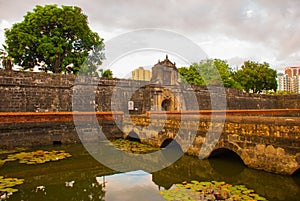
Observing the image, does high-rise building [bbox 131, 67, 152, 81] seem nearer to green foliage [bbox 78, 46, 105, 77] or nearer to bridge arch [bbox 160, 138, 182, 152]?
green foliage [bbox 78, 46, 105, 77]

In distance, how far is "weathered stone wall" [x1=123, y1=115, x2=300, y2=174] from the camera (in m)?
4.68

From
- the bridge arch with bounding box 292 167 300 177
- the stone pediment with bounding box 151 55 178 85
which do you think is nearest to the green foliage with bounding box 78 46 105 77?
the stone pediment with bounding box 151 55 178 85

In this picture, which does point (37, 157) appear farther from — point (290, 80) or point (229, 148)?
point (290, 80)

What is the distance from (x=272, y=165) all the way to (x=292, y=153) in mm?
513

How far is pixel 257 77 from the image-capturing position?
3128cm

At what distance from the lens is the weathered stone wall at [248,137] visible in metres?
4.68

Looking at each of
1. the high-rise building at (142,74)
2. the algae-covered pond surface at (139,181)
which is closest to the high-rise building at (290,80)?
the high-rise building at (142,74)

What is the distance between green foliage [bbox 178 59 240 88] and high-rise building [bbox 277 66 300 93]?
6067 cm

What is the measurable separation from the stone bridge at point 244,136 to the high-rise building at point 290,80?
89592mm

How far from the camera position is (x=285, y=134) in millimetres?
4742

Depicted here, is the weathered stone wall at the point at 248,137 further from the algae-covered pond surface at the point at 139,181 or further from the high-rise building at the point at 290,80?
the high-rise building at the point at 290,80

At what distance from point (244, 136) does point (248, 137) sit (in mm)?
101

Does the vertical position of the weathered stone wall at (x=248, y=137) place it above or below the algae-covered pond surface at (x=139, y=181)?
above

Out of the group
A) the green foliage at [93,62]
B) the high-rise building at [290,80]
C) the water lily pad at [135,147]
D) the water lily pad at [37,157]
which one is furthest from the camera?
the high-rise building at [290,80]
